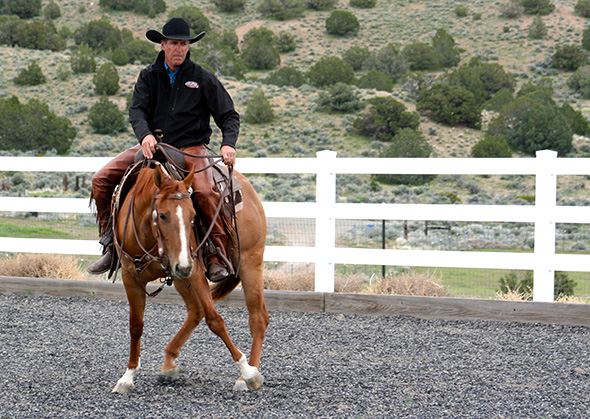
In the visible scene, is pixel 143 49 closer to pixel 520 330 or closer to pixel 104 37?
pixel 104 37

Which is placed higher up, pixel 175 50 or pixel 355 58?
pixel 175 50

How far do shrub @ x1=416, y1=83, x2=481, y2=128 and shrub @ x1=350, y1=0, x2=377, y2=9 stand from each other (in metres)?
35.6

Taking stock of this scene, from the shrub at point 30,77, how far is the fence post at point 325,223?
180 ft

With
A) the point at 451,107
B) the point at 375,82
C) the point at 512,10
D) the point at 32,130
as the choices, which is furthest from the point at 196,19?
the point at 32,130

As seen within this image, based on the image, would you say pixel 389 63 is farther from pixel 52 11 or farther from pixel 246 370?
pixel 246 370

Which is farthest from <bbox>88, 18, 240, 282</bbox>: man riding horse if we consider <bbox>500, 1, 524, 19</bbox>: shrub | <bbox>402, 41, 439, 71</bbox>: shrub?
<bbox>500, 1, 524, 19</bbox>: shrub

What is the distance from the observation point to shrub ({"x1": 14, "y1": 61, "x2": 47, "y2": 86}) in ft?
189

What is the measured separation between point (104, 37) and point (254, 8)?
2232 centimetres

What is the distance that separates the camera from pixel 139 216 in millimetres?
4883

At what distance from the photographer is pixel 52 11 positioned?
8356 centimetres

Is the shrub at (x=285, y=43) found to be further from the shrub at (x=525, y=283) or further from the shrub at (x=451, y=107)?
the shrub at (x=525, y=283)

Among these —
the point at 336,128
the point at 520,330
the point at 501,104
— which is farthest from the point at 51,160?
the point at 501,104

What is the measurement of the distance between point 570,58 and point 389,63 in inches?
665

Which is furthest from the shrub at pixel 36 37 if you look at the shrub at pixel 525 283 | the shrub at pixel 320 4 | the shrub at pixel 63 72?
the shrub at pixel 525 283
